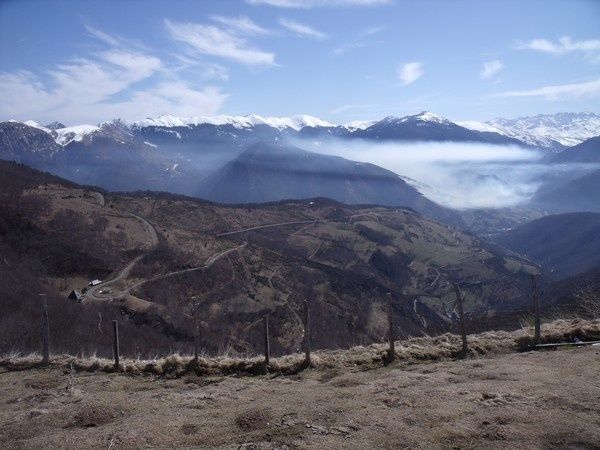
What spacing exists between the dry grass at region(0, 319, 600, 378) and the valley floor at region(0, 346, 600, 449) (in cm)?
66

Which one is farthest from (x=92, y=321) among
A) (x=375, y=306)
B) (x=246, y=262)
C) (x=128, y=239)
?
(x=375, y=306)

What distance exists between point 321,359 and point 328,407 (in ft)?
17.3

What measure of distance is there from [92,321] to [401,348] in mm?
45490

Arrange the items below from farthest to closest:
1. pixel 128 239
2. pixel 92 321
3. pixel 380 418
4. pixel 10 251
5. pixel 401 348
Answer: pixel 128 239 < pixel 10 251 < pixel 92 321 < pixel 401 348 < pixel 380 418

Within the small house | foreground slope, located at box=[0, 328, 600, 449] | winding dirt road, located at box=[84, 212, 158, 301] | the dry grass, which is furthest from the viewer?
winding dirt road, located at box=[84, 212, 158, 301]

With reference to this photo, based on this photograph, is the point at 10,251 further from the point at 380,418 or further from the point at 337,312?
the point at 380,418

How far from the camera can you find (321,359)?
62.5 ft

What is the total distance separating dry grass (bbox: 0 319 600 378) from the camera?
18594 millimetres

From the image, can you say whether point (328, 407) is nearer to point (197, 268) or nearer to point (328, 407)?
point (328, 407)

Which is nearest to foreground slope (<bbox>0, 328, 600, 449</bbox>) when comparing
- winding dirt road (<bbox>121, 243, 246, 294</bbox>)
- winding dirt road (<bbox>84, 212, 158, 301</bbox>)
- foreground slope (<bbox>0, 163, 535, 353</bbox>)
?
foreground slope (<bbox>0, 163, 535, 353</bbox>)

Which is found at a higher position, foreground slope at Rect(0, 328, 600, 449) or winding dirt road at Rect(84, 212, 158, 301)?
foreground slope at Rect(0, 328, 600, 449)

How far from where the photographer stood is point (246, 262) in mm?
100250

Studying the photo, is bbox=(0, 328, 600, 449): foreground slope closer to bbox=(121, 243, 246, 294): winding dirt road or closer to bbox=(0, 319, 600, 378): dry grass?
bbox=(0, 319, 600, 378): dry grass

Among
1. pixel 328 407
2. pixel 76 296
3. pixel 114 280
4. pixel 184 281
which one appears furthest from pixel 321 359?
pixel 184 281
